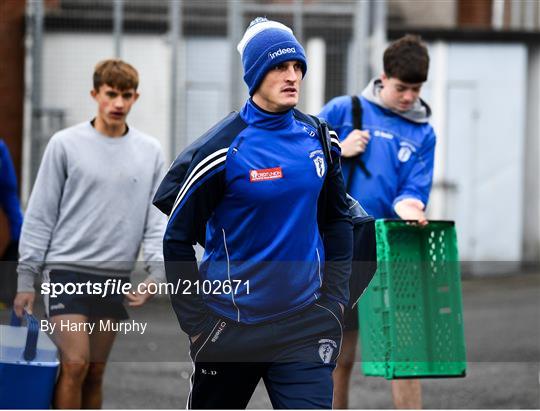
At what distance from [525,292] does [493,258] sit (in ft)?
6.56

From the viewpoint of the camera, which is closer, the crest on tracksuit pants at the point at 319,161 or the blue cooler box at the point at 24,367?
the crest on tracksuit pants at the point at 319,161

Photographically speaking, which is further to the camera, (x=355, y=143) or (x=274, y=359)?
(x=355, y=143)

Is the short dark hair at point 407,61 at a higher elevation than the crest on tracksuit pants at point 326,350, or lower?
higher

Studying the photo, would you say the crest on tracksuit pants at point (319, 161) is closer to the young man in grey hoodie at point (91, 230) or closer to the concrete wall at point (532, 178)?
the young man in grey hoodie at point (91, 230)

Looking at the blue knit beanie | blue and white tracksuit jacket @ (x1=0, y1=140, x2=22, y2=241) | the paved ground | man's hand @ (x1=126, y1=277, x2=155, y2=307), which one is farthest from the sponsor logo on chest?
blue and white tracksuit jacket @ (x1=0, y1=140, x2=22, y2=241)

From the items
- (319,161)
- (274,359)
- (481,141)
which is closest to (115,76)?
(319,161)

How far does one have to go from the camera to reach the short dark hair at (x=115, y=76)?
274 inches

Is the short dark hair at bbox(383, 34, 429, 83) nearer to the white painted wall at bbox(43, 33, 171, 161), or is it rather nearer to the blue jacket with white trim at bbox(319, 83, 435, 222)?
the blue jacket with white trim at bbox(319, 83, 435, 222)

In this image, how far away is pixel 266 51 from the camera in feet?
17.0

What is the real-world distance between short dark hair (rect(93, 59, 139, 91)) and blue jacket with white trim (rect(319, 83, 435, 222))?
1017 mm

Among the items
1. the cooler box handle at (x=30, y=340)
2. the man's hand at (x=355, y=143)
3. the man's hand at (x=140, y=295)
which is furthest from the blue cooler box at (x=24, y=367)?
the man's hand at (x=355, y=143)

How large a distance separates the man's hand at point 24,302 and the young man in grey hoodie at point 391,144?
1.62 meters

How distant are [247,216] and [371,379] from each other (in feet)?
17.2

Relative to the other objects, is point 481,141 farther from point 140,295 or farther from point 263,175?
point 263,175
